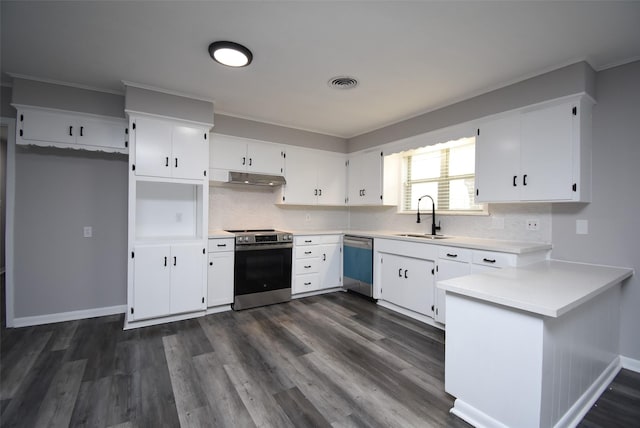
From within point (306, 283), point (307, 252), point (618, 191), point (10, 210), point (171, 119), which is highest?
point (171, 119)

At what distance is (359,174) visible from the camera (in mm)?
4613

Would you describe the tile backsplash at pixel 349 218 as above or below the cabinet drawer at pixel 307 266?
above

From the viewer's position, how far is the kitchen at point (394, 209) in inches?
92.1

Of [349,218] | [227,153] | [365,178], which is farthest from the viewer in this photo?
[349,218]

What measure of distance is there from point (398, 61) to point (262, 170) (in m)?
2.28

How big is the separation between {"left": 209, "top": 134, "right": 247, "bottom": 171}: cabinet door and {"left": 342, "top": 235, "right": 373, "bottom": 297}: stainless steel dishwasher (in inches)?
73.2

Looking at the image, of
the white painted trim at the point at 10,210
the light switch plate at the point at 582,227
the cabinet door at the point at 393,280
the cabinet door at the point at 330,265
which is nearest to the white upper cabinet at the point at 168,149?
the white painted trim at the point at 10,210

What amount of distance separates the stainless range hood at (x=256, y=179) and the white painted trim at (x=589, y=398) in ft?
11.5

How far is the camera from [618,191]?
7.73ft

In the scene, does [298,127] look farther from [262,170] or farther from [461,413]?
[461,413]

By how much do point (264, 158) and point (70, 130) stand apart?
82.4 inches

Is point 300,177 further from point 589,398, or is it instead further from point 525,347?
point 589,398

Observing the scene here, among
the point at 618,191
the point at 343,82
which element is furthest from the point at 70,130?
the point at 618,191

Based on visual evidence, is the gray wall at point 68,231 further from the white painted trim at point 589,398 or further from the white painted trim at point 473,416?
the white painted trim at point 589,398
